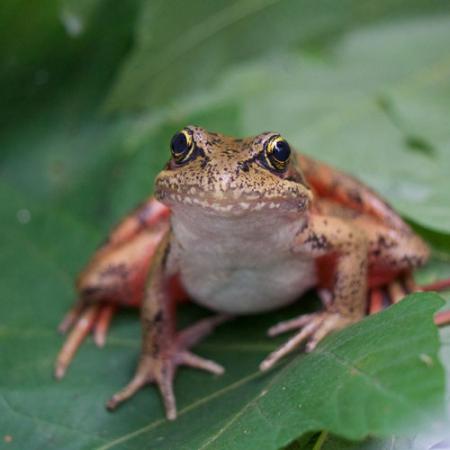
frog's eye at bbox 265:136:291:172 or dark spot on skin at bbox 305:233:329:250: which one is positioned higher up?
frog's eye at bbox 265:136:291:172

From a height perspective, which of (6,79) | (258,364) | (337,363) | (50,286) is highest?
(6,79)

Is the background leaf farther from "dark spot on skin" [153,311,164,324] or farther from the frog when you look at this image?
"dark spot on skin" [153,311,164,324]

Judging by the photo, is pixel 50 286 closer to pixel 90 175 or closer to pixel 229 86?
pixel 90 175

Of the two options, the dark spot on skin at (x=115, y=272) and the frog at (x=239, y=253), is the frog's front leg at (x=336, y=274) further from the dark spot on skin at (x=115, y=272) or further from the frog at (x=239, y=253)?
the dark spot on skin at (x=115, y=272)

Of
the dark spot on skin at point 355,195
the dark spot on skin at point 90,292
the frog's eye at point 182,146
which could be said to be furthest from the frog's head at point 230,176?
the dark spot on skin at point 90,292

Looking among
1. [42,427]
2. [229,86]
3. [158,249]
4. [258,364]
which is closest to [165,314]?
[158,249]

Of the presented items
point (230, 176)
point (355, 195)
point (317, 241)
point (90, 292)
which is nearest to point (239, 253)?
point (317, 241)

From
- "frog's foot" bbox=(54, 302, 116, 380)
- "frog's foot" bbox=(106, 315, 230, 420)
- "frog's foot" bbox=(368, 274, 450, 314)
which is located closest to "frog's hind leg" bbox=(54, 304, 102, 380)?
"frog's foot" bbox=(54, 302, 116, 380)
